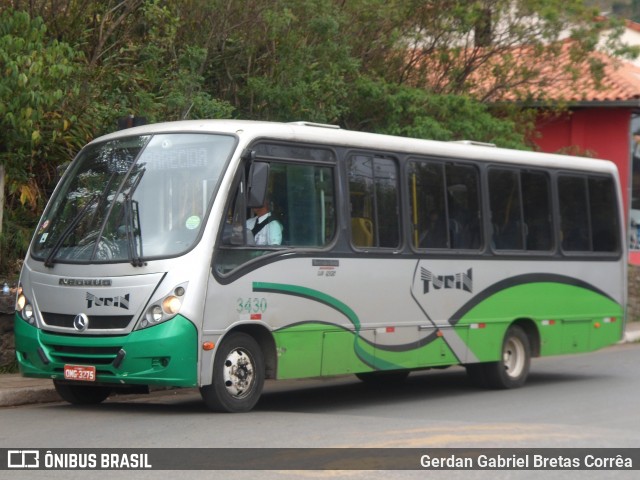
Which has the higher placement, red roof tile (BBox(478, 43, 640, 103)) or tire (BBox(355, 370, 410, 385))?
red roof tile (BBox(478, 43, 640, 103))

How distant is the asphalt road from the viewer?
9.09 meters

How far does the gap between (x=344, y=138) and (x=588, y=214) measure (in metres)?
5.16

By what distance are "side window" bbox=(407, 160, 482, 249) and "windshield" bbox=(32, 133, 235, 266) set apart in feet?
9.92

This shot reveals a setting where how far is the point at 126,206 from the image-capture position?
11.3 meters

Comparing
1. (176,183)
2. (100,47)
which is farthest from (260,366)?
(100,47)

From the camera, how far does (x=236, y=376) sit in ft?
36.9

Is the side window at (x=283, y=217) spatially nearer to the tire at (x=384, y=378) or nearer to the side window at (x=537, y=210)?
the tire at (x=384, y=378)

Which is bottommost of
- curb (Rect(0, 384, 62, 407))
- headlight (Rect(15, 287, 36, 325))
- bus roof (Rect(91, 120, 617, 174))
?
curb (Rect(0, 384, 62, 407))

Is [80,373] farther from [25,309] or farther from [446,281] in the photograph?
[446,281]

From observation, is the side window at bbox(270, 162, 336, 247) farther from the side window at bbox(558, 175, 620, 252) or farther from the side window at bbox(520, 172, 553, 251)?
the side window at bbox(558, 175, 620, 252)

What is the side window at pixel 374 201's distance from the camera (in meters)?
12.7

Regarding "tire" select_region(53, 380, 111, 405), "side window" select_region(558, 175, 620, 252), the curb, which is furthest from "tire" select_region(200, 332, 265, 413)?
"side window" select_region(558, 175, 620, 252)

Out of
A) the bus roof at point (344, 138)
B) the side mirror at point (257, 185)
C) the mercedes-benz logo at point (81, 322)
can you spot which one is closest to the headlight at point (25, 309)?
the mercedes-benz logo at point (81, 322)

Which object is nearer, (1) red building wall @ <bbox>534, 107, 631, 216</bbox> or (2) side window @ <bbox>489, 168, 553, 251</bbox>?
(2) side window @ <bbox>489, 168, 553, 251</bbox>
